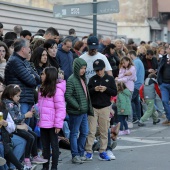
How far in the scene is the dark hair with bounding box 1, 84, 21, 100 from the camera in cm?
984

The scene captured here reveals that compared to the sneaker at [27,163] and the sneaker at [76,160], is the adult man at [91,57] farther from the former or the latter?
the sneaker at [27,163]

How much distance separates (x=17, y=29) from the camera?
15031mm

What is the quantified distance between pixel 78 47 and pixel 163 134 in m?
2.73

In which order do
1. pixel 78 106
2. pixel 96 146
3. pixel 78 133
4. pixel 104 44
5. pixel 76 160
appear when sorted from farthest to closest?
pixel 104 44
pixel 96 146
pixel 78 133
pixel 76 160
pixel 78 106

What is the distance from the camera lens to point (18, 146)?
978 centimetres

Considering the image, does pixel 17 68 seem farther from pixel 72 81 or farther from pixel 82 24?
pixel 82 24

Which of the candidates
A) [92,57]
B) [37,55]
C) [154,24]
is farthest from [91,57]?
[154,24]

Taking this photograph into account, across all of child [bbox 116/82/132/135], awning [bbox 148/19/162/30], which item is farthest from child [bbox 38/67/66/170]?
awning [bbox 148/19/162/30]

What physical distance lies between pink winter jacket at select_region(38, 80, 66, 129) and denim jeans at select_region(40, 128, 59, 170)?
0.15 meters

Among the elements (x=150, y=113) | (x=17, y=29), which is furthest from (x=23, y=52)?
(x=150, y=113)

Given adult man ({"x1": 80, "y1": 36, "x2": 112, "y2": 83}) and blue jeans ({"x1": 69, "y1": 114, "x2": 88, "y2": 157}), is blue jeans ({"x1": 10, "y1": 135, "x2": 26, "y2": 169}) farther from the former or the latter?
adult man ({"x1": 80, "y1": 36, "x2": 112, "y2": 83})

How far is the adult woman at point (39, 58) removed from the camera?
447 inches

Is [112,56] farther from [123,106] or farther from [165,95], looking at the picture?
[165,95]

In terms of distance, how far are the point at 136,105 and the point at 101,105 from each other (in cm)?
566
